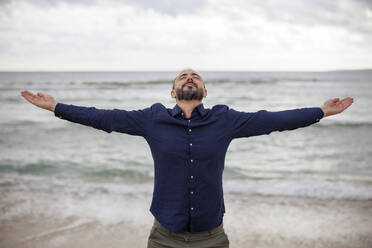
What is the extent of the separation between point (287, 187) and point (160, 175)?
5055 millimetres

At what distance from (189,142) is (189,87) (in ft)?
1.59

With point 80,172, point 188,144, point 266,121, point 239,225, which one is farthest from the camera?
point 80,172

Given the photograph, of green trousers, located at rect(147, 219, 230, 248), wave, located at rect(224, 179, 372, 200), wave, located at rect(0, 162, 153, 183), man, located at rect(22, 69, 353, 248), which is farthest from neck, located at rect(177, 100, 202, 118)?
wave, located at rect(0, 162, 153, 183)

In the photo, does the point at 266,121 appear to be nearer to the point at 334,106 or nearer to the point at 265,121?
the point at 265,121

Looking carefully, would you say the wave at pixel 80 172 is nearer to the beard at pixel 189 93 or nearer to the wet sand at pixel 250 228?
the wet sand at pixel 250 228

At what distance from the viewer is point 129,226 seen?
15.5ft

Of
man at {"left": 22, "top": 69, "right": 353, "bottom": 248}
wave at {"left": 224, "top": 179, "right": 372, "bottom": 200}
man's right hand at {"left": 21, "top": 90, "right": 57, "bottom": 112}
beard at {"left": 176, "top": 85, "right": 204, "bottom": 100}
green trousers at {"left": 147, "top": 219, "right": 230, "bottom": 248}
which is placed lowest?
wave at {"left": 224, "top": 179, "right": 372, "bottom": 200}

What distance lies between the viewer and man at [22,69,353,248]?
2275mm

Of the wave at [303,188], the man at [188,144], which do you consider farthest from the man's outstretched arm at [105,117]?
the wave at [303,188]

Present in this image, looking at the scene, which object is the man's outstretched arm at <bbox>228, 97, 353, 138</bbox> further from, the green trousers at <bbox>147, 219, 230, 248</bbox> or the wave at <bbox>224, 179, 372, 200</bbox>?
the wave at <bbox>224, 179, 372, 200</bbox>

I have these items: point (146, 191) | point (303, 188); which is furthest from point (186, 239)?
point (303, 188)

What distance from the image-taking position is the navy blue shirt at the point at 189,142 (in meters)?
2.27

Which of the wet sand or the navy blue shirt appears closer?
the navy blue shirt

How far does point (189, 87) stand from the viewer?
2.48 meters
